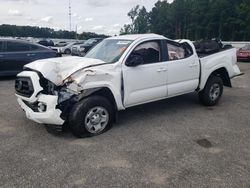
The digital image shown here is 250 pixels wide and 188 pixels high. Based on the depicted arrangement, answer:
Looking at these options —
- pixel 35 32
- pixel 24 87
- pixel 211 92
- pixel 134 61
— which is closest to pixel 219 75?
pixel 211 92

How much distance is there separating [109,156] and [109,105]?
1.13m

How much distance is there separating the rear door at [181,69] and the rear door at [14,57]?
6444mm

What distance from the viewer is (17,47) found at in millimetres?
10633

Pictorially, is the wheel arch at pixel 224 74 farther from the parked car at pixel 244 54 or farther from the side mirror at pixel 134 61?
the parked car at pixel 244 54

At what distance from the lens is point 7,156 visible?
13.7 ft

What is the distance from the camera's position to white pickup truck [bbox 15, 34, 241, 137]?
4676 millimetres

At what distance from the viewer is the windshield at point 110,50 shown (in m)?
5.43

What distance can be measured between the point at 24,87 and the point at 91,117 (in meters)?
1.27

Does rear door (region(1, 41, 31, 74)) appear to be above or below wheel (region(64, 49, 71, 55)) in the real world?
below

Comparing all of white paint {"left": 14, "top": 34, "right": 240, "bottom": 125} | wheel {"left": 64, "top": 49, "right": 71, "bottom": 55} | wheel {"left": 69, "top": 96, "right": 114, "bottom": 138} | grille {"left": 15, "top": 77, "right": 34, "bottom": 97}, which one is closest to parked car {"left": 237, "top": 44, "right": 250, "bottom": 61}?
white paint {"left": 14, "top": 34, "right": 240, "bottom": 125}

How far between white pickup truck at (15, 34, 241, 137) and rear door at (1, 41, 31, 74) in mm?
5270

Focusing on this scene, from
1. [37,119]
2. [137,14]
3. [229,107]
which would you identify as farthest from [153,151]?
[137,14]

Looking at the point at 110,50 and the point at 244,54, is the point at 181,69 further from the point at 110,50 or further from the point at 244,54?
the point at 244,54

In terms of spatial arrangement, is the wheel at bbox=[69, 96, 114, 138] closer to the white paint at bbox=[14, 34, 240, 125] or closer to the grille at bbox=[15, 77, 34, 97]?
the white paint at bbox=[14, 34, 240, 125]
